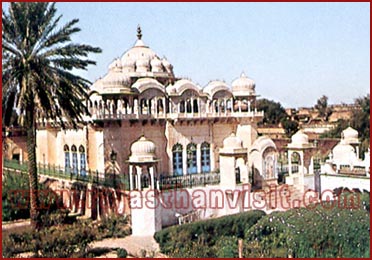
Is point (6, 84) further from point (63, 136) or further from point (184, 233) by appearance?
point (63, 136)

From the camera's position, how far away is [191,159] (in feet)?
70.4

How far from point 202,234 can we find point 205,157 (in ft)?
25.6

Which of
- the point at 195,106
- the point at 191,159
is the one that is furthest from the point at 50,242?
the point at 195,106

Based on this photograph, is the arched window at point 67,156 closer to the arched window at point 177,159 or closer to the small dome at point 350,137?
the arched window at point 177,159

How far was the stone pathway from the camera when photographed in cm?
1349

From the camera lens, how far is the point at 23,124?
14.1m

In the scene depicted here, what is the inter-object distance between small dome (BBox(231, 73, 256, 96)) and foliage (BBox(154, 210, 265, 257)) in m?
8.16

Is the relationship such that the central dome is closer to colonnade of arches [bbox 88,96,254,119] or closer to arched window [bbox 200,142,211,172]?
colonnade of arches [bbox 88,96,254,119]

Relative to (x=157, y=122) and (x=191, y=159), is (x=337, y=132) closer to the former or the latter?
(x=191, y=159)

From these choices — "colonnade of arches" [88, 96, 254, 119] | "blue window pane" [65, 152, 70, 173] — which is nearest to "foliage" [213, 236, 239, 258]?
"colonnade of arches" [88, 96, 254, 119]

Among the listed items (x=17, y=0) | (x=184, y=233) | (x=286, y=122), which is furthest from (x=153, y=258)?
(x=286, y=122)

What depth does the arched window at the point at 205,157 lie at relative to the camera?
2183 centimetres

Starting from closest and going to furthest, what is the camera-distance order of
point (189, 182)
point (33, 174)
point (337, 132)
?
point (33, 174) → point (189, 182) → point (337, 132)

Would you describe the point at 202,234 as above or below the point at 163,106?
below
